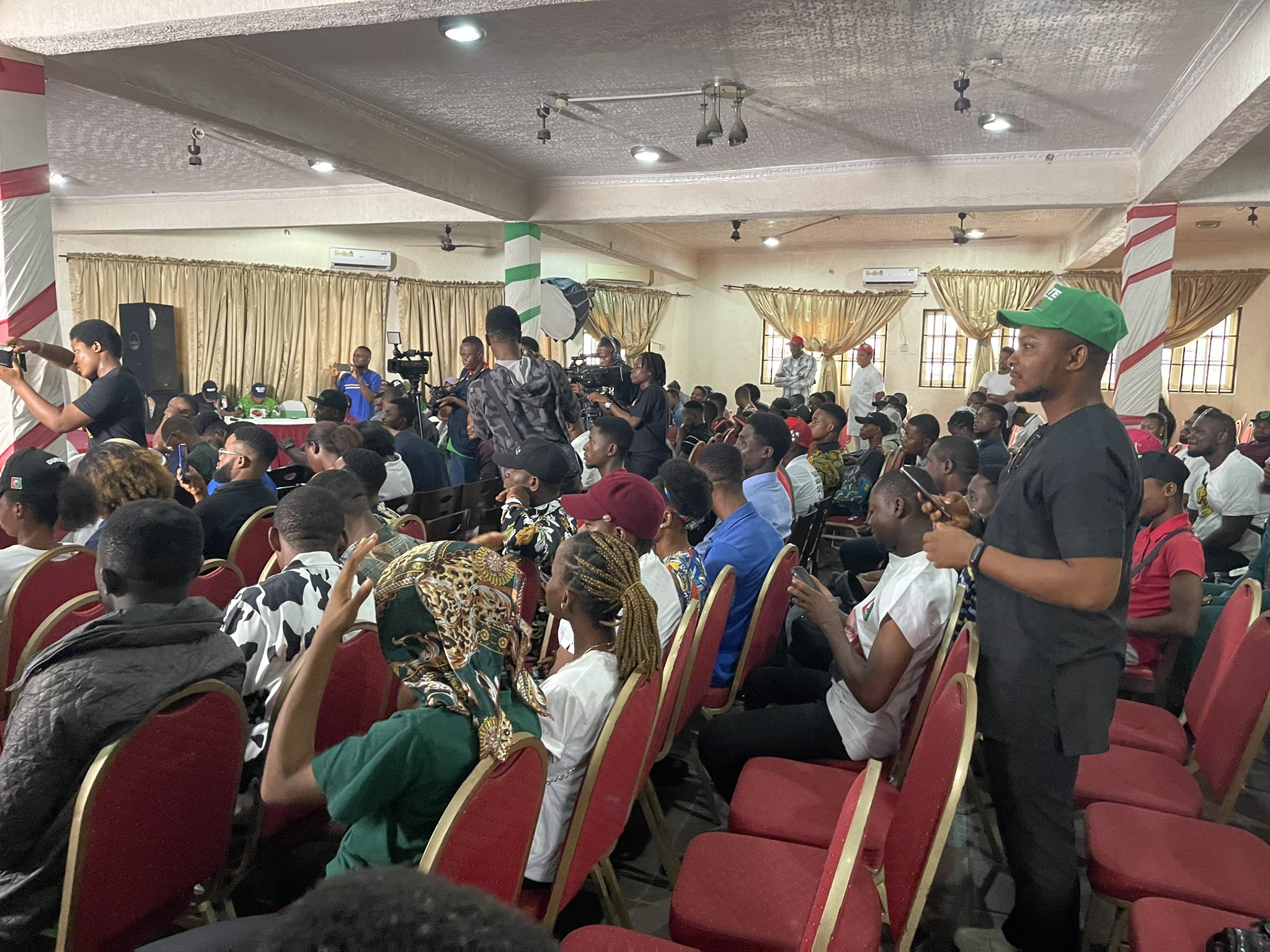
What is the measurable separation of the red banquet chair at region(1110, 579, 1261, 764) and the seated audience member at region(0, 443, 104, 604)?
288 cm

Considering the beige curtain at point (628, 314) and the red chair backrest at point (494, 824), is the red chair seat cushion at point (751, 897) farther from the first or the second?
the beige curtain at point (628, 314)

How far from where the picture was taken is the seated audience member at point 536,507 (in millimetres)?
2643

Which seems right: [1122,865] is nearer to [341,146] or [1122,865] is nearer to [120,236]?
[341,146]

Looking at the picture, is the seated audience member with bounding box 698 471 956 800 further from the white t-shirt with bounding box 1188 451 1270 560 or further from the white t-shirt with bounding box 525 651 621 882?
the white t-shirt with bounding box 1188 451 1270 560

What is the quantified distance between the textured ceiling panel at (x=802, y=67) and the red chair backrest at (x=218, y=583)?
9.48ft

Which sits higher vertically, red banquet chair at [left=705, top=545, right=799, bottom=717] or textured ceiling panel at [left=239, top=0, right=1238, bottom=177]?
textured ceiling panel at [left=239, top=0, right=1238, bottom=177]

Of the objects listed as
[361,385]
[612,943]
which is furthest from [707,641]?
[361,385]

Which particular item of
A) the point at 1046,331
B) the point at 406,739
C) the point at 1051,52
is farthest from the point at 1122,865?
the point at 1051,52

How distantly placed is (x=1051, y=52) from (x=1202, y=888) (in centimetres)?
436

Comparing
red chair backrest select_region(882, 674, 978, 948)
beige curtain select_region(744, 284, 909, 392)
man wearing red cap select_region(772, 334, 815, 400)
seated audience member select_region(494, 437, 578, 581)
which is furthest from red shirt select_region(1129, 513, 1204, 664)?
beige curtain select_region(744, 284, 909, 392)

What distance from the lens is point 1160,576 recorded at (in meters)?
2.77

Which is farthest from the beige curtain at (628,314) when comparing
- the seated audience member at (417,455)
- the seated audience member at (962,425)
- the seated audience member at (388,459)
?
the seated audience member at (388,459)

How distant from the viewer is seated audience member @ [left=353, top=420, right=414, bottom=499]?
12.8ft

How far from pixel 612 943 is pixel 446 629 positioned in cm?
55
